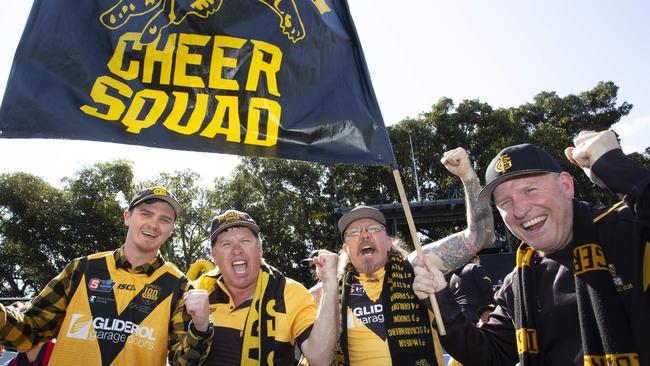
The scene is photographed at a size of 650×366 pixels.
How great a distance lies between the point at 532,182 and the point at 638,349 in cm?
89

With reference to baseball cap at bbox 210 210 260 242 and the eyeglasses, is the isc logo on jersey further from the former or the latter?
the eyeglasses

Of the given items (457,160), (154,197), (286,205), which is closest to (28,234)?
(286,205)

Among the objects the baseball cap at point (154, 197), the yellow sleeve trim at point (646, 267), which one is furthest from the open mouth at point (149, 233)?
the yellow sleeve trim at point (646, 267)

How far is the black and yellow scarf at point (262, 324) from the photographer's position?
2982 millimetres

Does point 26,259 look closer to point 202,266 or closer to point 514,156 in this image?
point 202,266

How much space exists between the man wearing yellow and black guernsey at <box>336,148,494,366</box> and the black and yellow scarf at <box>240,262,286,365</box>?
0.57 meters

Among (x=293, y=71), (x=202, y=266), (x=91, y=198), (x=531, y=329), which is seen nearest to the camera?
(x=531, y=329)

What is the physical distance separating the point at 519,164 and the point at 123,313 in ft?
8.87

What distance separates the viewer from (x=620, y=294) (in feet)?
6.47

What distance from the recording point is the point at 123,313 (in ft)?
9.76

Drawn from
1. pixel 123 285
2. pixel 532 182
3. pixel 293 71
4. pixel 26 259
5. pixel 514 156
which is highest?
pixel 26 259

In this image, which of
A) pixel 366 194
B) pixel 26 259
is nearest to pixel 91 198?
pixel 26 259

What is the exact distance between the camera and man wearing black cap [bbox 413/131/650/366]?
1.88 m

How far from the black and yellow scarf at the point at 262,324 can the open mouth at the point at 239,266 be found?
14cm
